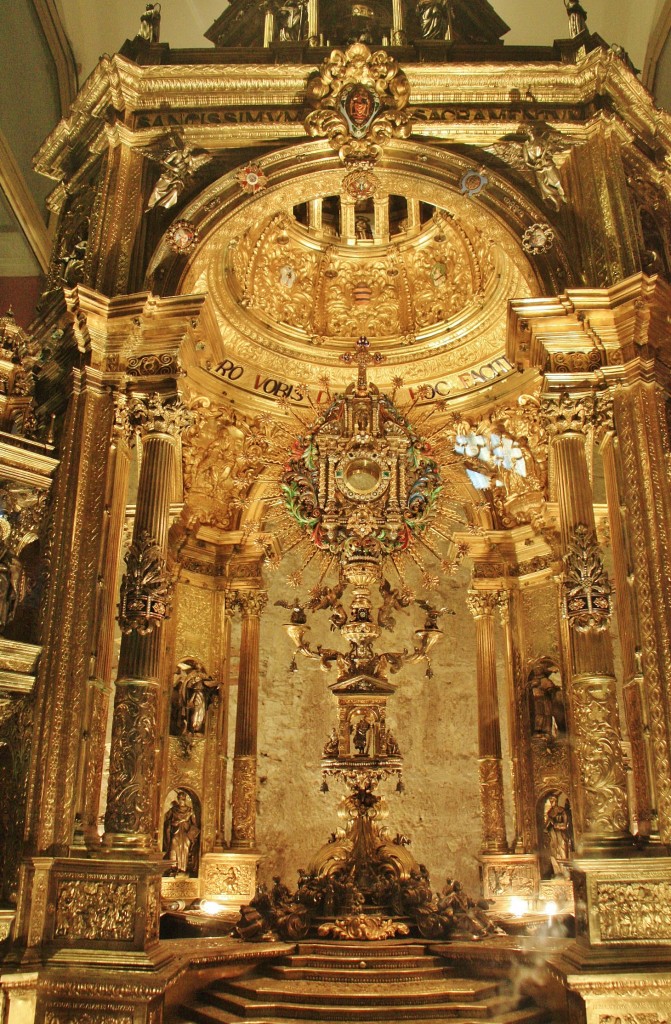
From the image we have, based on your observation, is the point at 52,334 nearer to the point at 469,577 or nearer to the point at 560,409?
the point at 560,409

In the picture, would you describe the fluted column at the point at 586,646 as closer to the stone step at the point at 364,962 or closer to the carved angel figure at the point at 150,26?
the stone step at the point at 364,962

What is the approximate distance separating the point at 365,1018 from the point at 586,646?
150 inches

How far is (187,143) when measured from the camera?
432 inches

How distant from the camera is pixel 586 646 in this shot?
866 cm

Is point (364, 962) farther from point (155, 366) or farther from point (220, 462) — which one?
point (220, 462)

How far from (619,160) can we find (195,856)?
1017 cm

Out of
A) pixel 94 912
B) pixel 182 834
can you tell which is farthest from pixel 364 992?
pixel 182 834

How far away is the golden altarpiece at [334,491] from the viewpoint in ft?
27.2

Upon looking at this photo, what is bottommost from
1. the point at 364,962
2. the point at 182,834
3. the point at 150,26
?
the point at 364,962

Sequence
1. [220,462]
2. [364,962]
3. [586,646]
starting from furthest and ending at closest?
[220,462]
[364,962]
[586,646]

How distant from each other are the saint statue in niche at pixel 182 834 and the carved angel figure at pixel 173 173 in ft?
24.7

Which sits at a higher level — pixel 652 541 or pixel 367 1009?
pixel 652 541

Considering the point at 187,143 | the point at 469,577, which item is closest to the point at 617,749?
the point at 469,577

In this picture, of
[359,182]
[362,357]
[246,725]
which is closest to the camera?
[359,182]
